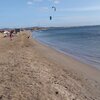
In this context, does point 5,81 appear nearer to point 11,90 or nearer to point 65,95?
point 11,90

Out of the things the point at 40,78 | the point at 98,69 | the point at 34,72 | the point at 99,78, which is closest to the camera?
the point at 40,78

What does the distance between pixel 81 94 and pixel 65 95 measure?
3.25 feet

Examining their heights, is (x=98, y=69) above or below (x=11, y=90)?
below

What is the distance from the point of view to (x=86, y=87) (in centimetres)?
1267

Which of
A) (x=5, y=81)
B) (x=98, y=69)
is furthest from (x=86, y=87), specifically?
(x=98, y=69)

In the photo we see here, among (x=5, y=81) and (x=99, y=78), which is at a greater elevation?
(x=5, y=81)

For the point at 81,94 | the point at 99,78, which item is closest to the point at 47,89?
the point at 81,94

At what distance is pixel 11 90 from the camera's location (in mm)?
9797

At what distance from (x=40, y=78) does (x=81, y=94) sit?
2.07m

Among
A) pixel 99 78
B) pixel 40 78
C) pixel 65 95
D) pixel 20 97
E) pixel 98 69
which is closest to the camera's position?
pixel 20 97

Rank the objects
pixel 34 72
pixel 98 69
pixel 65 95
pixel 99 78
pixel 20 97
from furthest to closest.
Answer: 1. pixel 98 69
2. pixel 99 78
3. pixel 34 72
4. pixel 65 95
5. pixel 20 97

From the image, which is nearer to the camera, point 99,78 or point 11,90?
point 11,90

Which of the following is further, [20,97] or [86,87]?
[86,87]

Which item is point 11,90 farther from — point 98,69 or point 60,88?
point 98,69
